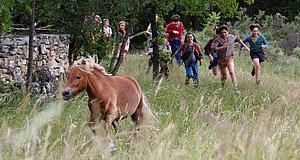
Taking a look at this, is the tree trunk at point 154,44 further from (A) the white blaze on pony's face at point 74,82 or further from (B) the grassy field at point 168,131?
(A) the white blaze on pony's face at point 74,82

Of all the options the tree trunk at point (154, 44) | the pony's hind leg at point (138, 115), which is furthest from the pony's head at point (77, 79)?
the tree trunk at point (154, 44)

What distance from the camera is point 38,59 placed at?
12625 millimetres

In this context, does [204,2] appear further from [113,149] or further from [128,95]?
[113,149]

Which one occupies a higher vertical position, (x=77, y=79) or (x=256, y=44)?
(x=77, y=79)

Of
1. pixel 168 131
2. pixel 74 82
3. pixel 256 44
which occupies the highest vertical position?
pixel 168 131

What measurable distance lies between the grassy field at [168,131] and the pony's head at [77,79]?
0.61 feet

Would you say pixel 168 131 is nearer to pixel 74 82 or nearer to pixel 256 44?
pixel 74 82

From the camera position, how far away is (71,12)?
12.7 meters

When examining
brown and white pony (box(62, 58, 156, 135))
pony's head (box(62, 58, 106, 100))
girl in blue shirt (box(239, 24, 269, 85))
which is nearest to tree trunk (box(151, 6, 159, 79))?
girl in blue shirt (box(239, 24, 269, 85))

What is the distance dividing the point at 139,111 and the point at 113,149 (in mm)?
2318

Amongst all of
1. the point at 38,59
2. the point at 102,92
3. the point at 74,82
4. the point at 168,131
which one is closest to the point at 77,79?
the point at 74,82

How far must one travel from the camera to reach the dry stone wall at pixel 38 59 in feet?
38.2

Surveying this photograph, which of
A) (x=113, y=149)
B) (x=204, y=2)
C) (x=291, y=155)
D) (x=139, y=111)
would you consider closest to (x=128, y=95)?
(x=139, y=111)

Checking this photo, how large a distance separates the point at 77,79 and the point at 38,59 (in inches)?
198
